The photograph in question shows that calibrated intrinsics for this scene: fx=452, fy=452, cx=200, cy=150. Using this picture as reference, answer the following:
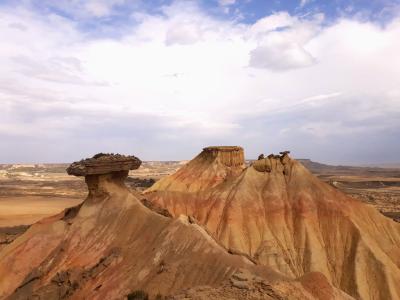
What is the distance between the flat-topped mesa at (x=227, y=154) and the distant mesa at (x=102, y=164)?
27.5 m

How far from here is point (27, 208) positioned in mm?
91312

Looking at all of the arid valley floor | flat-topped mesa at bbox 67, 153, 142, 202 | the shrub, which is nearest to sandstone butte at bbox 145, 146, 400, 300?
the arid valley floor

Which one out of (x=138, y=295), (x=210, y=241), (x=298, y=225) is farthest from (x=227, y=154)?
(x=138, y=295)

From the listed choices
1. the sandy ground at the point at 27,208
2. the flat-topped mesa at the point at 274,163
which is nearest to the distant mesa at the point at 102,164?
the flat-topped mesa at the point at 274,163

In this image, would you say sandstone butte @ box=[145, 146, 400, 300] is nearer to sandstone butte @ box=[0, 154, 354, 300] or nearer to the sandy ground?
sandstone butte @ box=[0, 154, 354, 300]

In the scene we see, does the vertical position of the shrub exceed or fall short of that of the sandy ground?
it exceeds it

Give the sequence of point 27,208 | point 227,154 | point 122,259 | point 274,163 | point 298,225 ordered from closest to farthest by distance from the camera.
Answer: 1. point 122,259
2. point 298,225
3. point 274,163
4. point 227,154
5. point 27,208

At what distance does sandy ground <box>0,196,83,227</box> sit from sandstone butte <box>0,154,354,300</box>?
157 feet

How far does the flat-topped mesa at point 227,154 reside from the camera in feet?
192

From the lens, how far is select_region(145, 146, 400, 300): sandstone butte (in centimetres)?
3681

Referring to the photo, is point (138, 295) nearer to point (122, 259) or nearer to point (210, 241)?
point (210, 241)

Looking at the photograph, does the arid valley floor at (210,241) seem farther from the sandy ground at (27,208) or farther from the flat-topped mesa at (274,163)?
the sandy ground at (27,208)

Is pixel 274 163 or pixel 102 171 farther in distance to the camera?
pixel 274 163

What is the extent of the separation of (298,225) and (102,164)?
20824 millimetres
